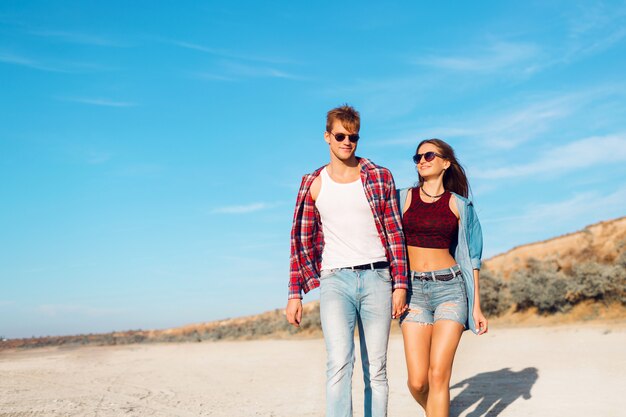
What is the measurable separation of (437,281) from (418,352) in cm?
63

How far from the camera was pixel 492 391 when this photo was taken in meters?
8.73

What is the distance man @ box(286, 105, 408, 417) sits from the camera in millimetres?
4945

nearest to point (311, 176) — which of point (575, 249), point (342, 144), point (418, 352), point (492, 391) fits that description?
point (342, 144)

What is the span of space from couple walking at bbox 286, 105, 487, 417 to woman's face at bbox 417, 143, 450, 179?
10mm

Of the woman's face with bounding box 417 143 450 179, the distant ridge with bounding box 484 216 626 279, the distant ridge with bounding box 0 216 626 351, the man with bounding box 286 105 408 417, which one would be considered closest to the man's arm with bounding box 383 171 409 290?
the man with bounding box 286 105 408 417

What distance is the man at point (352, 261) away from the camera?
4.95m

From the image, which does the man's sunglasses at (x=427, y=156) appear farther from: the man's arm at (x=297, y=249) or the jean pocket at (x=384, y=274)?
the jean pocket at (x=384, y=274)

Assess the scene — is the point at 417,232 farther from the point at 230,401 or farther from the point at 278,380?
the point at 278,380

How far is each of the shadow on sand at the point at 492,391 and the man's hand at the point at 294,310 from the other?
3.15m

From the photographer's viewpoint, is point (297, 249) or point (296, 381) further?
point (296, 381)

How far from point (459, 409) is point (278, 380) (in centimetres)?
397

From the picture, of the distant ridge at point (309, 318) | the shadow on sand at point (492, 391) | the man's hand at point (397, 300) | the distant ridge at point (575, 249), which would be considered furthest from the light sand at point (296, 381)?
the distant ridge at point (575, 249)

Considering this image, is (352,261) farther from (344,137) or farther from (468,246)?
(468,246)

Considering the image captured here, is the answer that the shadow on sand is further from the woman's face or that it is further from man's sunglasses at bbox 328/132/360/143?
man's sunglasses at bbox 328/132/360/143
